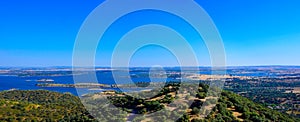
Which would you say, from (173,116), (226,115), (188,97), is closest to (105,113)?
(173,116)

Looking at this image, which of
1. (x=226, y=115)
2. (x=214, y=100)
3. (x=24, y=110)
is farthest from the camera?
(x=24, y=110)

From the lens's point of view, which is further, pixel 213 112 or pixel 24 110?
pixel 24 110

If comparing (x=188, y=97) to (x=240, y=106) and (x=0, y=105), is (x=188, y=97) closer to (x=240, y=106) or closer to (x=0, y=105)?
(x=240, y=106)

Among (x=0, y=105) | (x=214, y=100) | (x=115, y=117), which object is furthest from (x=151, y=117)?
(x=0, y=105)

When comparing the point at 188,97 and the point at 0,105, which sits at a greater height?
the point at 188,97

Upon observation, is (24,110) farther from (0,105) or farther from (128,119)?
(128,119)

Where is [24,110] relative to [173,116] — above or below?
below

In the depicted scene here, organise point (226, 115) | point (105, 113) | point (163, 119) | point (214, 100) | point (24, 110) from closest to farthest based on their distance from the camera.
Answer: point (163, 119)
point (105, 113)
point (226, 115)
point (214, 100)
point (24, 110)

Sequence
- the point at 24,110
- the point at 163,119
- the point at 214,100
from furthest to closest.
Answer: the point at 24,110
the point at 214,100
the point at 163,119

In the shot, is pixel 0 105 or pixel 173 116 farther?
pixel 0 105

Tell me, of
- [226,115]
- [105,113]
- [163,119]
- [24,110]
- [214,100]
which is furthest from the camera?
[24,110]
